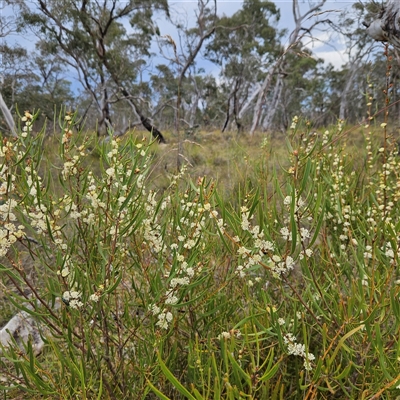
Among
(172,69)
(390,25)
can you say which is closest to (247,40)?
(172,69)

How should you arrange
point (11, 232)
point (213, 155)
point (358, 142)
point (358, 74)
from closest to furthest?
point (11, 232)
point (213, 155)
point (358, 142)
point (358, 74)

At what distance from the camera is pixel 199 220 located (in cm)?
115

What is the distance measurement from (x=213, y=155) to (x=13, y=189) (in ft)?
21.0

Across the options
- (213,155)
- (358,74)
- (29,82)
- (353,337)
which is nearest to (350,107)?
(358,74)

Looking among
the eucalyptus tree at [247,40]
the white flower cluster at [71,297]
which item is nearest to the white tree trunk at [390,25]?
the white flower cluster at [71,297]

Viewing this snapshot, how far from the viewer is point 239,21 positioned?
17.0m

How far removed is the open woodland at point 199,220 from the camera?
3.19 ft

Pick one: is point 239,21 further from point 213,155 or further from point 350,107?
point 213,155

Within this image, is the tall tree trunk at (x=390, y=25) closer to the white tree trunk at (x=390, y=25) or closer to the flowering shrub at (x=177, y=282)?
the white tree trunk at (x=390, y=25)

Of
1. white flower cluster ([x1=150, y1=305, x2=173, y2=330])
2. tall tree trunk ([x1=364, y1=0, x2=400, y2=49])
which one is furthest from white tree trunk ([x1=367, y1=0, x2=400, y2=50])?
white flower cluster ([x1=150, y1=305, x2=173, y2=330])

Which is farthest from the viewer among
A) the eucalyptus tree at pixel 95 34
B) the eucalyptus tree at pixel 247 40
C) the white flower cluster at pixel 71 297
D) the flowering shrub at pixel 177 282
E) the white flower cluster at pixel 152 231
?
the eucalyptus tree at pixel 247 40

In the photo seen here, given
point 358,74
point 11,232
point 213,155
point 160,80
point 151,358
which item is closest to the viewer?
point 11,232

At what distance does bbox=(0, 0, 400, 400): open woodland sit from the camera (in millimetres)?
972

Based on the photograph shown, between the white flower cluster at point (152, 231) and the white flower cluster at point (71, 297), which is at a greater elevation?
the white flower cluster at point (152, 231)
